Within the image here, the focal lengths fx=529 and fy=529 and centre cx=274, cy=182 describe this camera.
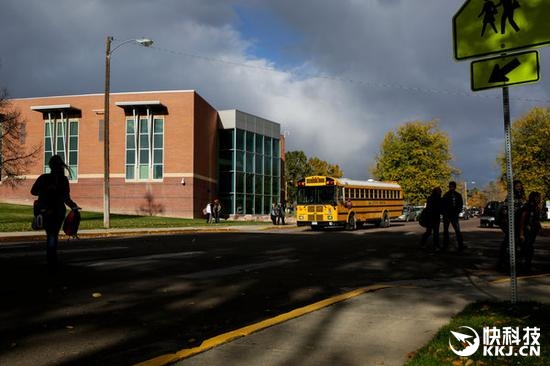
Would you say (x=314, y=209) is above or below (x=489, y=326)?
above

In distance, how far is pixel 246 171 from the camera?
2053 inches

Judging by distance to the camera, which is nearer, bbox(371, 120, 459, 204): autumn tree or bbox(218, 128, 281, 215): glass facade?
bbox(218, 128, 281, 215): glass facade

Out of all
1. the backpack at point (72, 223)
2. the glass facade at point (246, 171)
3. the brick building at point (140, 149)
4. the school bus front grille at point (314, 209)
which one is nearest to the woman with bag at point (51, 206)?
the backpack at point (72, 223)

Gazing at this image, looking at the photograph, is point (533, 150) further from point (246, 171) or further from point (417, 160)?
point (246, 171)

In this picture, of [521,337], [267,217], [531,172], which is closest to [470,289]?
[521,337]

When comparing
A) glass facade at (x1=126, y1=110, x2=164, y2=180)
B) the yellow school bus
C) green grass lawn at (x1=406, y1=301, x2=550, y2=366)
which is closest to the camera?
green grass lawn at (x1=406, y1=301, x2=550, y2=366)

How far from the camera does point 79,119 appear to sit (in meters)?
47.1

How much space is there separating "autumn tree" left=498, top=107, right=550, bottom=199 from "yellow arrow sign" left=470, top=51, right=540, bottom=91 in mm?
54644

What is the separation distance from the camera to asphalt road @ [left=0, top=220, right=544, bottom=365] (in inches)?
182

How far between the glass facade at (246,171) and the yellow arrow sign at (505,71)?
44935mm

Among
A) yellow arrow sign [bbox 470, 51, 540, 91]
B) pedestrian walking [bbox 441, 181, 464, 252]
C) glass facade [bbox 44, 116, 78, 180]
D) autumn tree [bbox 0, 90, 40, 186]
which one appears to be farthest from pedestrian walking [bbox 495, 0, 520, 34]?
glass facade [bbox 44, 116, 78, 180]

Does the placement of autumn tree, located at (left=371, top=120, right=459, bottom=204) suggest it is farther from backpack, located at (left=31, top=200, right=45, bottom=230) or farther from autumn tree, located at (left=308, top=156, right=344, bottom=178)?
backpack, located at (left=31, top=200, right=45, bottom=230)

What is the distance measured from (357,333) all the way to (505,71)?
3.01 meters

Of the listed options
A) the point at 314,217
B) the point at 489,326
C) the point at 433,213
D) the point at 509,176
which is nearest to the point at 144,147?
the point at 314,217
